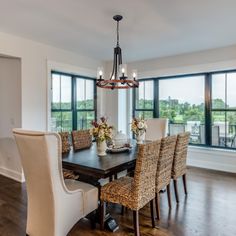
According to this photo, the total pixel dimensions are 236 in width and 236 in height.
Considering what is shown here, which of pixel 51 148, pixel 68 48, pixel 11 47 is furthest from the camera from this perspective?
pixel 68 48

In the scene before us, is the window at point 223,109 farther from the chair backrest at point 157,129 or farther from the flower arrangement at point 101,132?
the flower arrangement at point 101,132

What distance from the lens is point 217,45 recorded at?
4.46m

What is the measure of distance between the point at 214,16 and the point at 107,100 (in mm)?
3644

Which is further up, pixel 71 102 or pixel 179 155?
pixel 71 102

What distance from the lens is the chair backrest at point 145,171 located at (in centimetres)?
211

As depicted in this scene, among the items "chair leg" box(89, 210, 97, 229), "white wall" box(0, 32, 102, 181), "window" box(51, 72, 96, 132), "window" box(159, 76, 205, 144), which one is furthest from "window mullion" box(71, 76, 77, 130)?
"chair leg" box(89, 210, 97, 229)

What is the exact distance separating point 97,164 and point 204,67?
3682 millimetres

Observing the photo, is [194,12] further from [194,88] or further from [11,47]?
[11,47]

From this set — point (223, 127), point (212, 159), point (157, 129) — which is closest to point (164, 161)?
point (157, 129)

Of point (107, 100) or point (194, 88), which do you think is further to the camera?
point (107, 100)

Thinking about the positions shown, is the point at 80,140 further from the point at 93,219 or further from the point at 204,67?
the point at 204,67

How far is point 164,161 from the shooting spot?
8.62ft

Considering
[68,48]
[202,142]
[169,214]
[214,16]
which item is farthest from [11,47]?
[202,142]

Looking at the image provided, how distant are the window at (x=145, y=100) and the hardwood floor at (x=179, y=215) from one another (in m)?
2.51
